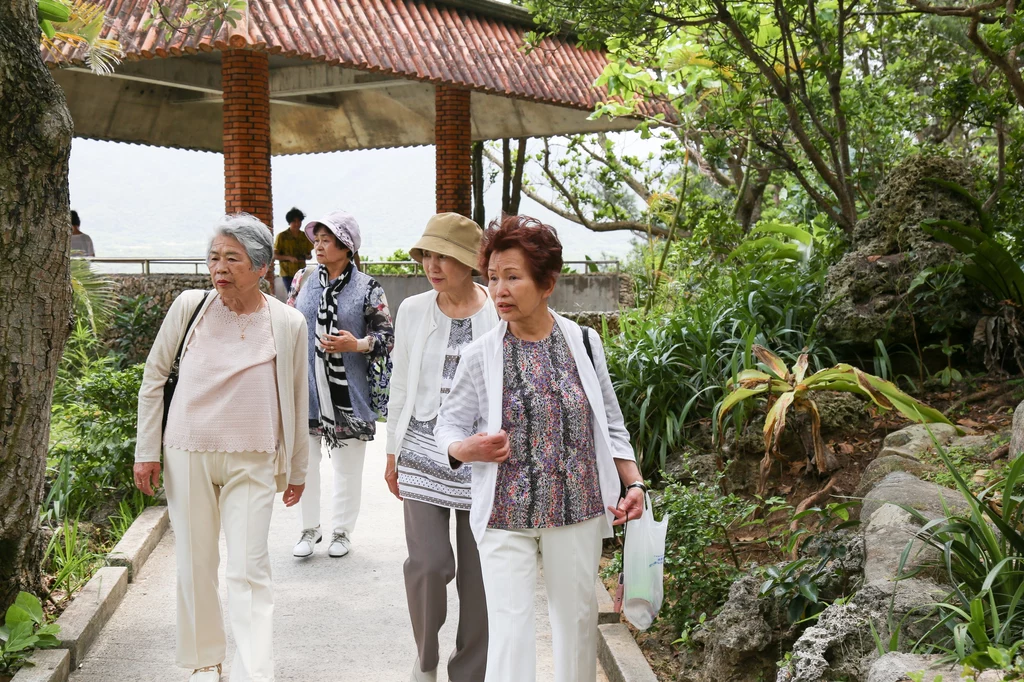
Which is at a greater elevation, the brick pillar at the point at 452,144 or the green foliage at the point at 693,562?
the brick pillar at the point at 452,144

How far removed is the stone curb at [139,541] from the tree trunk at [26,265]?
120cm

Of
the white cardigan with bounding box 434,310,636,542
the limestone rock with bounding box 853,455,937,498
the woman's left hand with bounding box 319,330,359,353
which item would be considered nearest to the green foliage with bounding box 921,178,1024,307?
the limestone rock with bounding box 853,455,937,498

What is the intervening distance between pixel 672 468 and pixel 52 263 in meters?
3.84

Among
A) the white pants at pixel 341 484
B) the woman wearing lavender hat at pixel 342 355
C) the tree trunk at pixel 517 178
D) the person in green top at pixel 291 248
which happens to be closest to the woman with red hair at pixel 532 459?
the woman wearing lavender hat at pixel 342 355

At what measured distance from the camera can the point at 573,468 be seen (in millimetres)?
3701

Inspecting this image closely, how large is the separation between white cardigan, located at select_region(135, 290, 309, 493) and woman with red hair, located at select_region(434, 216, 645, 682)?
1226 millimetres

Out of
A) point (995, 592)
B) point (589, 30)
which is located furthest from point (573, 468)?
point (589, 30)

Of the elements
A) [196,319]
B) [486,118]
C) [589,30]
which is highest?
[486,118]

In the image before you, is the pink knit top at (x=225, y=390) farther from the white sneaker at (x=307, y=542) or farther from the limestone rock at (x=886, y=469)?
the limestone rock at (x=886, y=469)

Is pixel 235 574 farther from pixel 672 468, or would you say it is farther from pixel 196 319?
pixel 672 468

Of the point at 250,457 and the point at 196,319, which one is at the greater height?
the point at 196,319

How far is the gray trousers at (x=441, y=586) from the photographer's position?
4.35 metres

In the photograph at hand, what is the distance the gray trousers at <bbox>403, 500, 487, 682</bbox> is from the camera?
4348 millimetres

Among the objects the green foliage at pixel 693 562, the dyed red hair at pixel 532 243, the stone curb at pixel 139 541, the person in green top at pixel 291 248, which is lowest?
the stone curb at pixel 139 541
